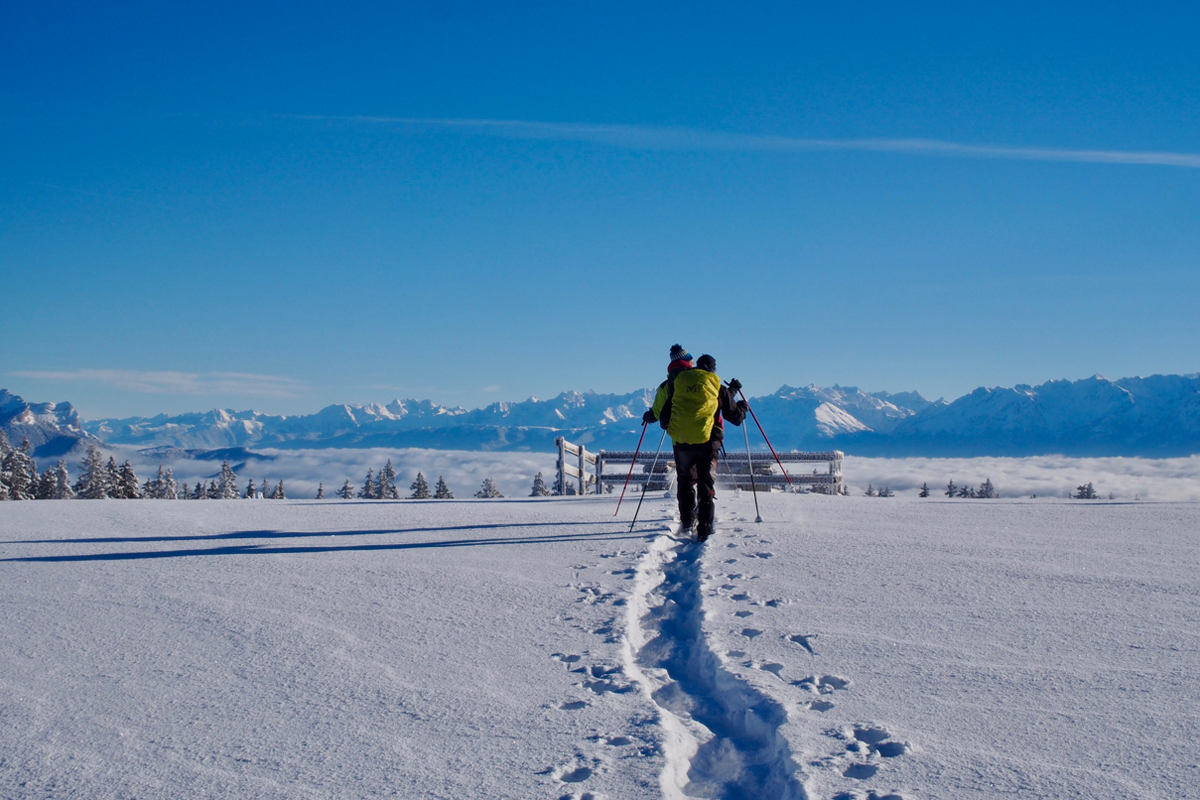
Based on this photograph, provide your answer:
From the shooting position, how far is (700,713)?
371 cm

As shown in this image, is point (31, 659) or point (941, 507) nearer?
point (31, 659)

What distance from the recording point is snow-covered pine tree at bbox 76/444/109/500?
46688mm

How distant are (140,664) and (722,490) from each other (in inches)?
453

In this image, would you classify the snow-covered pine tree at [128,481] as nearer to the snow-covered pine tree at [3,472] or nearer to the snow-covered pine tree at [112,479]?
the snow-covered pine tree at [112,479]

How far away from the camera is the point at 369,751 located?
314cm

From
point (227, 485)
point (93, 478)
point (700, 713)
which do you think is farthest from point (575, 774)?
point (227, 485)

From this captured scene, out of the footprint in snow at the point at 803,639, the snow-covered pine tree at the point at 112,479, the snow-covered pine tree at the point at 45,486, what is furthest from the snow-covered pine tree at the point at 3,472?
the footprint in snow at the point at 803,639

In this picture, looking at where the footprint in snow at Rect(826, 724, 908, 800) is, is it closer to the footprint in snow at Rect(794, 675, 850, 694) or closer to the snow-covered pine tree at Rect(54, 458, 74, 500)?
the footprint in snow at Rect(794, 675, 850, 694)

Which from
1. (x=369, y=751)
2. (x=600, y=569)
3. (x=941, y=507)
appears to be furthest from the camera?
(x=941, y=507)

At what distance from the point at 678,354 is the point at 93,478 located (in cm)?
5156

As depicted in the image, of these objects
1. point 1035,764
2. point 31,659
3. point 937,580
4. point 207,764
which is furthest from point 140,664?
point 937,580

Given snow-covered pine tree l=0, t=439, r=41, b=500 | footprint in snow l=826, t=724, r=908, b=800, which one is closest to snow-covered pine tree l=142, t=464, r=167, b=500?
snow-covered pine tree l=0, t=439, r=41, b=500

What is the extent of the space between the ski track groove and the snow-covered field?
0.02 meters

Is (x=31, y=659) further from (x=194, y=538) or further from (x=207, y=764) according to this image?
(x=194, y=538)
